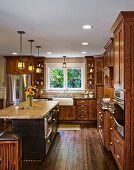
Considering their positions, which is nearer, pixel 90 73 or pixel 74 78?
pixel 90 73

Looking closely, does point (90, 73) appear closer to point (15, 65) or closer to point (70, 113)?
point (70, 113)

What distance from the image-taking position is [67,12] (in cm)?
342

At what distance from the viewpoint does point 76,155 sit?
467cm

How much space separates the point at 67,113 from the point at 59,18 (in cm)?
535

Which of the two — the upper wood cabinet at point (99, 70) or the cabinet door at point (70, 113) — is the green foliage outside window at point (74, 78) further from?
the cabinet door at point (70, 113)

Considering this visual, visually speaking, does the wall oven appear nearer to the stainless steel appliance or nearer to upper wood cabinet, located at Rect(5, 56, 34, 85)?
the stainless steel appliance

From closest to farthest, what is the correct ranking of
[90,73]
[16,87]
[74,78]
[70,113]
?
[16,87] < [70,113] < [90,73] < [74,78]

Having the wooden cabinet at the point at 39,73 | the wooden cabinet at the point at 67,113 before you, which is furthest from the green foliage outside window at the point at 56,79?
the wooden cabinet at the point at 67,113

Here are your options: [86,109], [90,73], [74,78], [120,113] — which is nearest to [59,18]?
[120,113]

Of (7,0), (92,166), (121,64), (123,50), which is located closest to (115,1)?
(123,50)

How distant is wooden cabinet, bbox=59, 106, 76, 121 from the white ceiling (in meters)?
3.75

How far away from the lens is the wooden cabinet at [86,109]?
8.53 metres

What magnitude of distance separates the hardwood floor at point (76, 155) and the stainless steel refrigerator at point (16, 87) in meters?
2.67

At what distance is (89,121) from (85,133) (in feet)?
6.00
